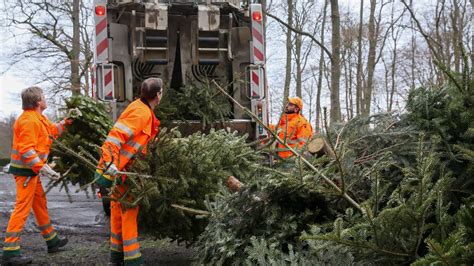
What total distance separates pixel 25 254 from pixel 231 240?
3315mm

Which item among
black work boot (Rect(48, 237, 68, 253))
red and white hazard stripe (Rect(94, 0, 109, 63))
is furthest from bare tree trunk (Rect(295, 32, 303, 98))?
black work boot (Rect(48, 237, 68, 253))

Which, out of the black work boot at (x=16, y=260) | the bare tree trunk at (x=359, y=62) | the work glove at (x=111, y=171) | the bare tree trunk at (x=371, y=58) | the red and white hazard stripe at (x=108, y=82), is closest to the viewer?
the work glove at (x=111, y=171)

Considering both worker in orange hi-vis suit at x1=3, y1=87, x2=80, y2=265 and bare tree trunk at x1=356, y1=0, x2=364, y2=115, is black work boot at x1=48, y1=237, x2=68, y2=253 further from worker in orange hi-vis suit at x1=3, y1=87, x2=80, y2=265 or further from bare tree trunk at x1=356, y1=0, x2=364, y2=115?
bare tree trunk at x1=356, y1=0, x2=364, y2=115

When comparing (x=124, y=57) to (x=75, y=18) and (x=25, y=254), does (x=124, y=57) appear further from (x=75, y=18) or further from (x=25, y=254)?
(x=75, y=18)

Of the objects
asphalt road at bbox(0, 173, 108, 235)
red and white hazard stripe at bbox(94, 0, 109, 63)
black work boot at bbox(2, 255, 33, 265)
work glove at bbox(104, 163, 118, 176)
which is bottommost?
asphalt road at bbox(0, 173, 108, 235)

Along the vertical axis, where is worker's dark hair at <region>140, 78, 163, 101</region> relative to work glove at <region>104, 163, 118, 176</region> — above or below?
above

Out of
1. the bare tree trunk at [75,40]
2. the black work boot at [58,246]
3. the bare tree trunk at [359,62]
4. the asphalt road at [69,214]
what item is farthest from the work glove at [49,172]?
the bare tree trunk at [359,62]

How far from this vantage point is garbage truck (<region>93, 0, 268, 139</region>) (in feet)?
22.9

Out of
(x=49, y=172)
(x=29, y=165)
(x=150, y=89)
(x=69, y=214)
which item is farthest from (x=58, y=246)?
(x=69, y=214)

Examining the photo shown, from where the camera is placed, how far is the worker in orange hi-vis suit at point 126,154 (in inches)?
158

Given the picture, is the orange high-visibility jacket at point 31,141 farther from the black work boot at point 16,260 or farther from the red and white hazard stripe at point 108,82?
the red and white hazard stripe at point 108,82

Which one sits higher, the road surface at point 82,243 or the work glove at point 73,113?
the work glove at point 73,113

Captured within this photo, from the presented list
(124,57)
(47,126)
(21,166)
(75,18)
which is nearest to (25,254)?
(21,166)

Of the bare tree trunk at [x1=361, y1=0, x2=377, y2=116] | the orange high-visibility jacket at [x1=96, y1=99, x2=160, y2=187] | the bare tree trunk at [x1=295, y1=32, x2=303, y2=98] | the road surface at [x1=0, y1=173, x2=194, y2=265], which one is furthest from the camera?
the bare tree trunk at [x1=295, y1=32, x2=303, y2=98]
